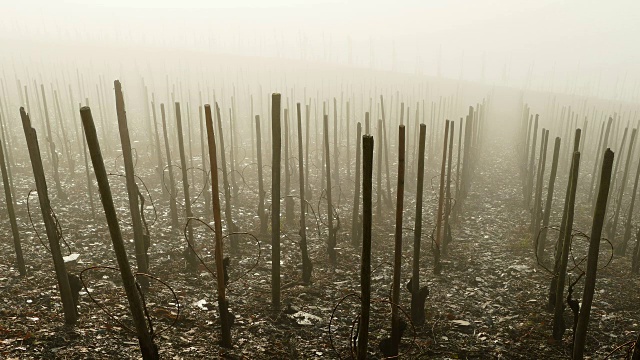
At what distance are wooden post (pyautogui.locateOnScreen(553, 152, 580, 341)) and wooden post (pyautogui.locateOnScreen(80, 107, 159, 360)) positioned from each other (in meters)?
4.44

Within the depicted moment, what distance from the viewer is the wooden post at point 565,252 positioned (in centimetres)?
464

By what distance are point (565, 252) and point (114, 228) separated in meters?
4.70

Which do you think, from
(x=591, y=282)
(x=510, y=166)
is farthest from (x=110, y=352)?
(x=510, y=166)

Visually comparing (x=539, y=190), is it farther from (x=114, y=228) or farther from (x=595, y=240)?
(x=114, y=228)

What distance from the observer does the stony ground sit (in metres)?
4.86

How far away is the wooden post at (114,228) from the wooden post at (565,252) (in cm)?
444

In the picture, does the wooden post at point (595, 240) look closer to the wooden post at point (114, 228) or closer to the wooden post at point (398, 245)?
the wooden post at point (398, 245)

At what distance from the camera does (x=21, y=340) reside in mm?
4441

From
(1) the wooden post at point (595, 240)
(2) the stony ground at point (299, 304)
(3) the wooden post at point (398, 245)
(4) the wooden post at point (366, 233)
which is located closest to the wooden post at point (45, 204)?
(2) the stony ground at point (299, 304)

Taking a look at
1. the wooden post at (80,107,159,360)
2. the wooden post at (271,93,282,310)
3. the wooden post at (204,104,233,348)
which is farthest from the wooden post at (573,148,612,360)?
the wooden post at (80,107,159,360)

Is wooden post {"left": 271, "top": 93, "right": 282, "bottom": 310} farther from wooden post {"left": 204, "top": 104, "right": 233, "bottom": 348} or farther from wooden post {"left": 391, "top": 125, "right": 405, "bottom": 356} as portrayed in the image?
wooden post {"left": 391, "top": 125, "right": 405, "bottom": 356}

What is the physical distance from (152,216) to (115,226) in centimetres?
728

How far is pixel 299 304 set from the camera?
6.19 m

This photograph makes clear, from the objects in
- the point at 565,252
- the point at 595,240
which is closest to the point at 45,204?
the point at 595,240
